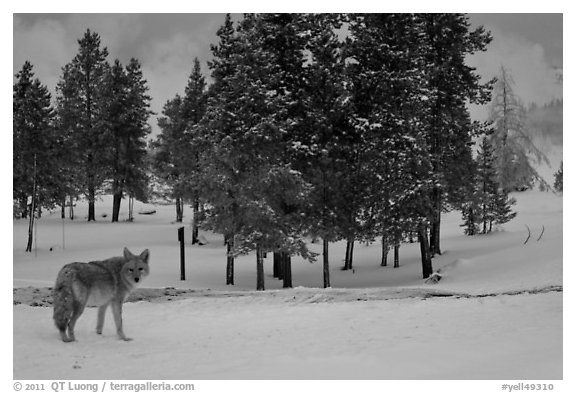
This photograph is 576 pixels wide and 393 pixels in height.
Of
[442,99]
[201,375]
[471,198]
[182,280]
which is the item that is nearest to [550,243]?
[471,198]

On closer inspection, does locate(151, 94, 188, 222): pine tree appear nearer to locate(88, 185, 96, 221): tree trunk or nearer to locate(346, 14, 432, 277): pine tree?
locate(88, 185, 96, 221): tree trunk

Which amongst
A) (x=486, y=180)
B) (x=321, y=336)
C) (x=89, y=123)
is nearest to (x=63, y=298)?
(x=321, y=336)

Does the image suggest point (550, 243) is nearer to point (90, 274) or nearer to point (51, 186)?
point (90, 274)

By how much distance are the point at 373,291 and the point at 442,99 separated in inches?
527

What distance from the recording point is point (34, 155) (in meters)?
21.1

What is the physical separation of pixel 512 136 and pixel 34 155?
20.1 m

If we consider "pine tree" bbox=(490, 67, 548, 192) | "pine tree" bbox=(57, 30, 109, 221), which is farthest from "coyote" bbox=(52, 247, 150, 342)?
"pine tree" bbox=(57, 30, 109, 221)

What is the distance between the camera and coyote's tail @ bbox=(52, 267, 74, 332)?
6.61 metres

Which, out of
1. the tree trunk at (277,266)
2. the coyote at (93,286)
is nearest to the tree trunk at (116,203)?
the tree trunk at (277,266)

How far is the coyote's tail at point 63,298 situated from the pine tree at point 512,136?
10.7 meters

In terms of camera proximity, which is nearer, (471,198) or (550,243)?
(550,243)

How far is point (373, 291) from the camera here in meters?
12.1

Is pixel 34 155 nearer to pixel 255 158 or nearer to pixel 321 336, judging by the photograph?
pixel 255 158

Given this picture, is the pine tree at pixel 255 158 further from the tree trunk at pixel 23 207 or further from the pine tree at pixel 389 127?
the tree trunk at pixel 23 207
